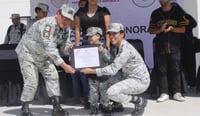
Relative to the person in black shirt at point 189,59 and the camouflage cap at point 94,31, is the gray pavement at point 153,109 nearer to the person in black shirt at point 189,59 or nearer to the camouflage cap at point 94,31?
the person in black shirt at point 189,59

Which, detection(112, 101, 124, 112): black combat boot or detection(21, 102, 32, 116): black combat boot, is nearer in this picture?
detection(21, 102, 32, 116): black combat boot

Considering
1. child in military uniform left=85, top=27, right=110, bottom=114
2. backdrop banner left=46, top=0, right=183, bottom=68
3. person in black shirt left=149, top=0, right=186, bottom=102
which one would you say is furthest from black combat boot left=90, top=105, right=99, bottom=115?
backdrop banner left=46, top=0, right=183, bottom=68

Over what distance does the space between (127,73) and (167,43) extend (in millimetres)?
1018

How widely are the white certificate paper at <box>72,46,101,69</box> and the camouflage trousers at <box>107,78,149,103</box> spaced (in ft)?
1.24

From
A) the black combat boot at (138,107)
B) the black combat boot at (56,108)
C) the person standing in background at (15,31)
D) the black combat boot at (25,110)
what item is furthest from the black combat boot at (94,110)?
the person standing in background at (15,31)

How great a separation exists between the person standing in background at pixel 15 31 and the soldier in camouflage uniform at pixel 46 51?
2708 mm

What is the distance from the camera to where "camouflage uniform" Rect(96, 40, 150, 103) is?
615cm

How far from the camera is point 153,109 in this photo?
6.82 meters

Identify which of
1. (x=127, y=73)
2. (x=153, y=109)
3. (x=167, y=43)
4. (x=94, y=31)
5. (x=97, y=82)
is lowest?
(x=153, y=109)

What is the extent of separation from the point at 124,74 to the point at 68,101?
1.34 m

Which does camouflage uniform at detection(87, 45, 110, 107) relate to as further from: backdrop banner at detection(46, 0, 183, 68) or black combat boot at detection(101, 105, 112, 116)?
backdrop banner at detection(46, 0, 183, 68)

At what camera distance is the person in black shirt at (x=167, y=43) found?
703 cm

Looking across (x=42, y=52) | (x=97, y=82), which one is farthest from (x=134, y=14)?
(x=42, y=52)

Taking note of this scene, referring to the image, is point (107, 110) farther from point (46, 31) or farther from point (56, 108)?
point (46, 31)
